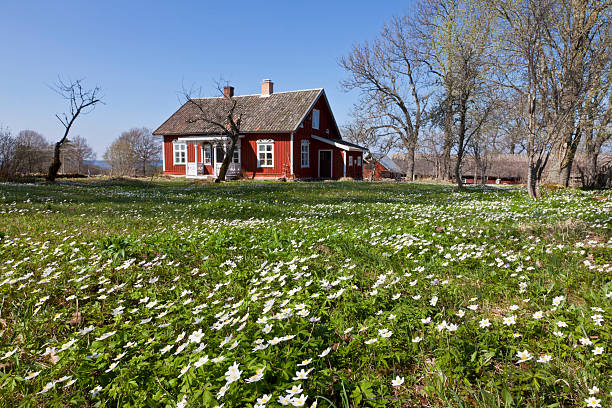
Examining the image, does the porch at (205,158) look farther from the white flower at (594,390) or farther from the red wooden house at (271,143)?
the white flower at (594,390)

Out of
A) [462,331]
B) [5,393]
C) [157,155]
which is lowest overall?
[5,393]

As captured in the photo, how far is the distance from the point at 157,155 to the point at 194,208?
60311 millimetres

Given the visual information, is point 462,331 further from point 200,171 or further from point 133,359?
point 200,171

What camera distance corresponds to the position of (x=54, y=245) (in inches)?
203

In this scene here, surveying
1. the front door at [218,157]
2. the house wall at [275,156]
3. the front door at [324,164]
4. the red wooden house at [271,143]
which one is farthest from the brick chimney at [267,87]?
the front door at [324,164]

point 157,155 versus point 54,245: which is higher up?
point 157,155

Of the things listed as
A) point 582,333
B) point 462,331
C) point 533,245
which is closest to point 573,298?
point 582,333

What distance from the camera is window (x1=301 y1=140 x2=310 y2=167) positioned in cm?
2873

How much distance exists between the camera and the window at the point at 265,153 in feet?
92.4

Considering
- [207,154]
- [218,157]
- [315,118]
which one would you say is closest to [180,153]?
[207,154]

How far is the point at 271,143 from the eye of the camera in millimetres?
27984

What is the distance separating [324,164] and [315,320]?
2918 centimetres

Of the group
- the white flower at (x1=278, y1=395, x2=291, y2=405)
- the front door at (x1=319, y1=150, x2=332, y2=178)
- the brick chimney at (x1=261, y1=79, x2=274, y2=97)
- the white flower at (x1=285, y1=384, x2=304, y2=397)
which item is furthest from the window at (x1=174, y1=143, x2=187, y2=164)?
the white flower at (x1=278, y1=395, x2=291, y2=405)

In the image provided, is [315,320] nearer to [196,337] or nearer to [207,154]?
[196,337]
